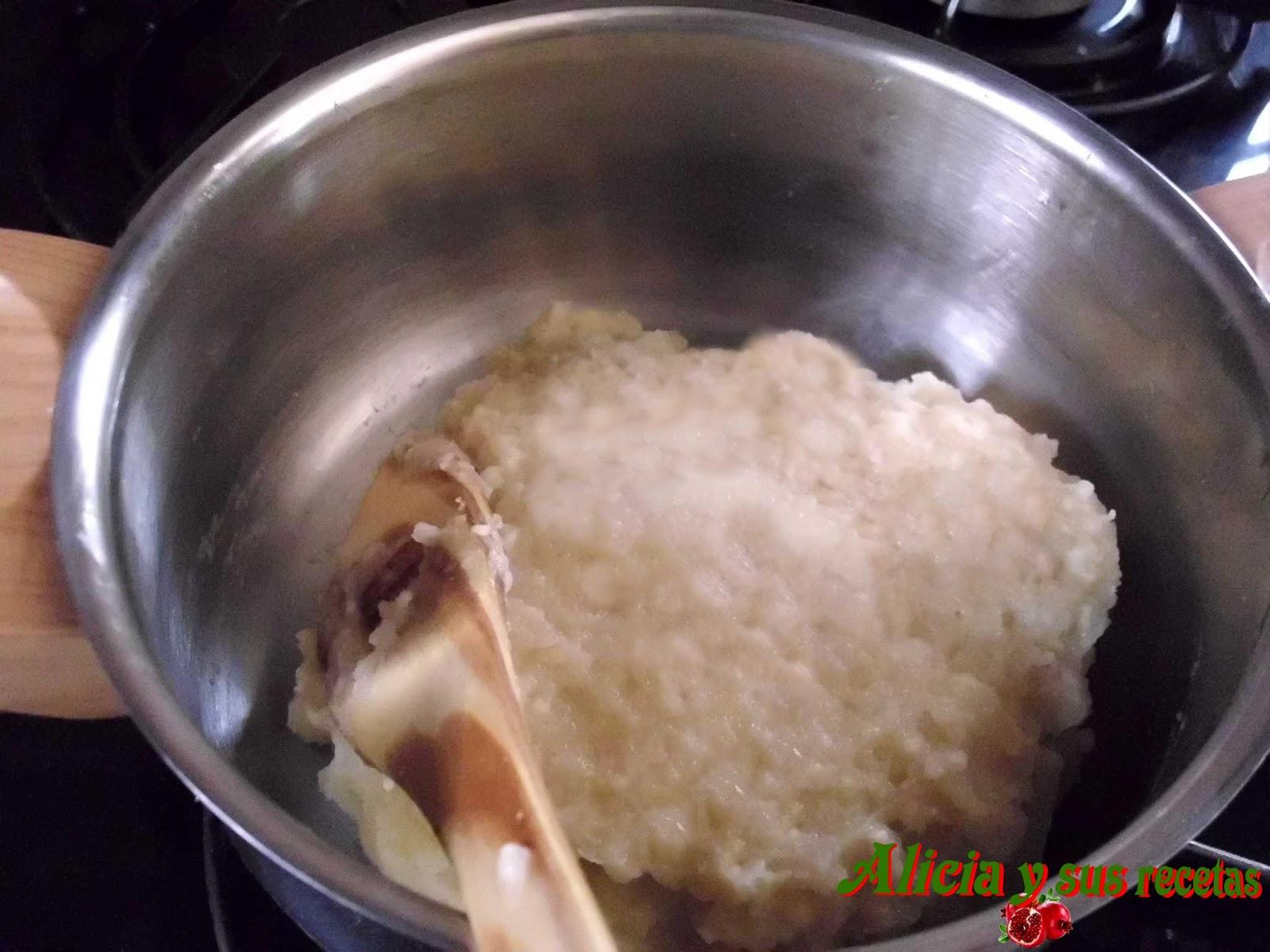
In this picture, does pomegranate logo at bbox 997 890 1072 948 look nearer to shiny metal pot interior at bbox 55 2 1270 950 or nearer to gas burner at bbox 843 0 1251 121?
shiny metal pot interior at bbox 55 2 1270 950

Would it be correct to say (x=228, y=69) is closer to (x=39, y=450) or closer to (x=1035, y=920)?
(x=39, y=450)

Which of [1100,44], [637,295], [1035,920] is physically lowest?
[637,295]

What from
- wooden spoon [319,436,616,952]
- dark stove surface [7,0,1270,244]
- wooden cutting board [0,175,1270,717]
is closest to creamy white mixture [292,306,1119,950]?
wooden spoon [319,436,616,952]

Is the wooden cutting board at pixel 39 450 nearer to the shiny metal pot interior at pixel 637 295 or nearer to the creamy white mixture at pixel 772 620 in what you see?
the shiny metal pot interior at pixel 637 295

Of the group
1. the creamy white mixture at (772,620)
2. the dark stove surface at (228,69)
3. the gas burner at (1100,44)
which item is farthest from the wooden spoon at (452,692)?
the gas burner at (1100,44)

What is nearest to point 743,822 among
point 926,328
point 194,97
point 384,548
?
point 384,548

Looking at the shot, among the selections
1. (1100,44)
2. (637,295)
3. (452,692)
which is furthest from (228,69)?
(1100,44)

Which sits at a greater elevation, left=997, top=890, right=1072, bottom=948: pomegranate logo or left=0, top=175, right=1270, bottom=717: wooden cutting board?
left=997, top=890, right=1072, bottom=948: pomegranate logo
